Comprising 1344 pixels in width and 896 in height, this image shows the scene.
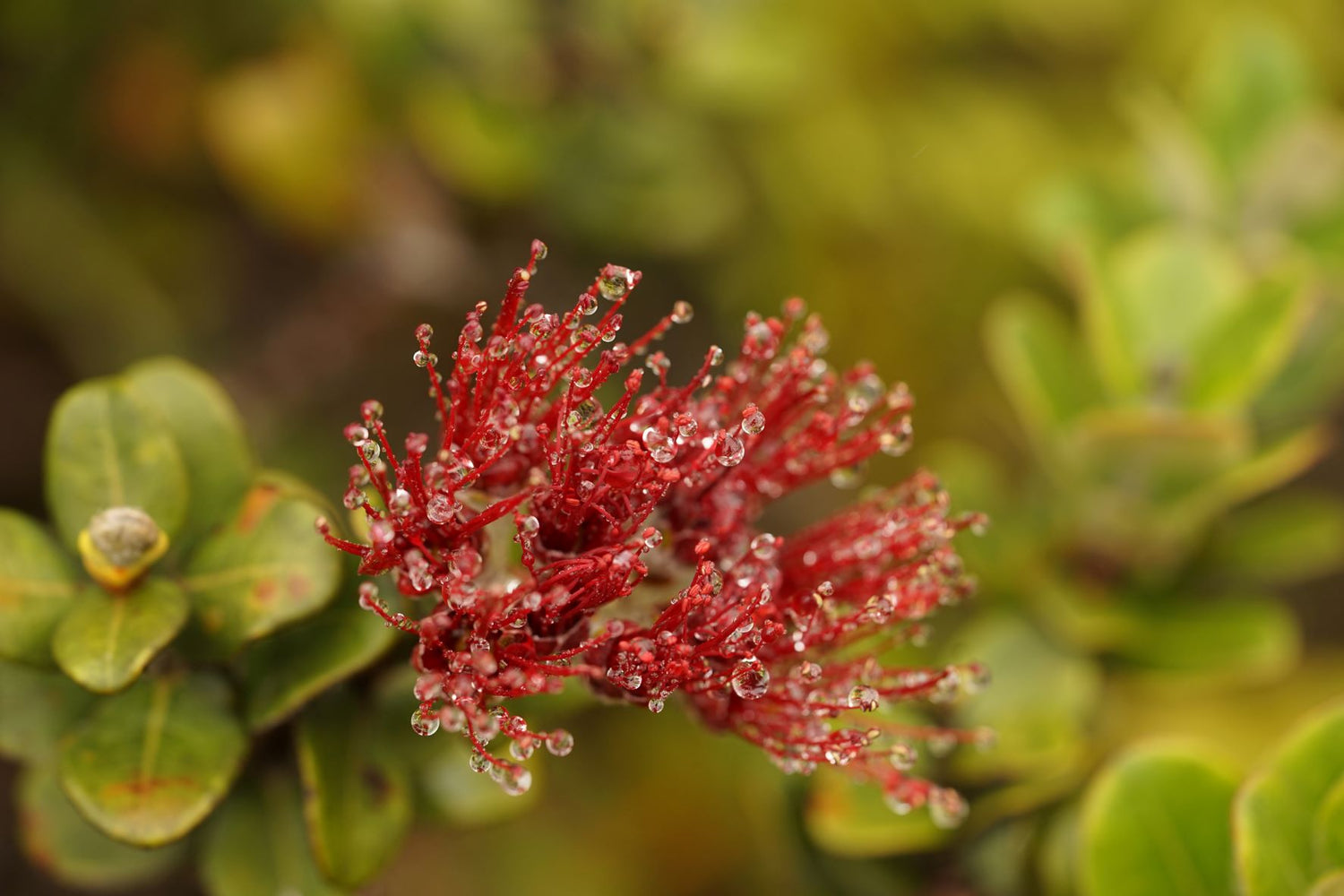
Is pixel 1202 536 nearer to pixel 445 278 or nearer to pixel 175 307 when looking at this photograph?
pixel 445 278

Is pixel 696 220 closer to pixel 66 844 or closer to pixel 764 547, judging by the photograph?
pixel 764 547

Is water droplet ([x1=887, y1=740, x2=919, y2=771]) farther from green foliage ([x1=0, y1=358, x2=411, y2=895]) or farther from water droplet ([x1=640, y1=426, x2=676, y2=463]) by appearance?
green foliage ([x1=0, y1=358, x2=411, y2=895])

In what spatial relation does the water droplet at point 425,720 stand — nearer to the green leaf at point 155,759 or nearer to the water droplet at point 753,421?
the green leaf at point 155,759

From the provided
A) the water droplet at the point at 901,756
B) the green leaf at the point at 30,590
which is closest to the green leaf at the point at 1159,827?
the water droplet at the point at 901,756

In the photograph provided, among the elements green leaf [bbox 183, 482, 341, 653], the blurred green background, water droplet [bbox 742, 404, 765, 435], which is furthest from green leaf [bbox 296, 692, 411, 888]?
the blurred green background

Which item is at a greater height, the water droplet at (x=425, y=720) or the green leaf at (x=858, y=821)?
the green leaf at (x=858, y=821)

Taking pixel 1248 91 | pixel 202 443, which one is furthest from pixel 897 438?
pixel 1248 91
